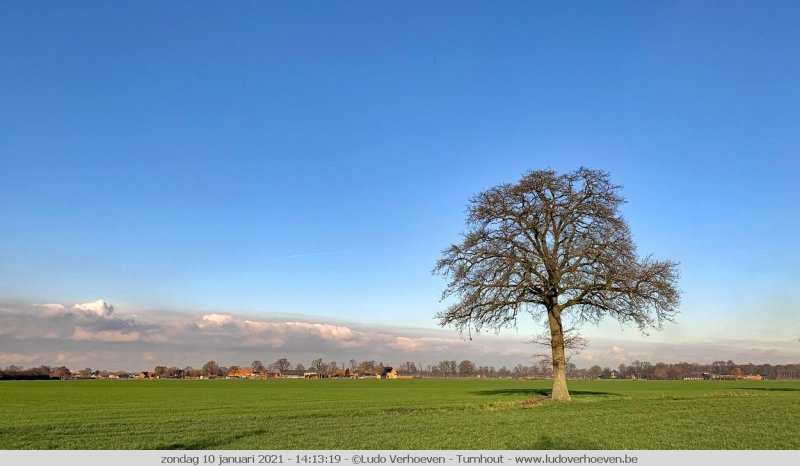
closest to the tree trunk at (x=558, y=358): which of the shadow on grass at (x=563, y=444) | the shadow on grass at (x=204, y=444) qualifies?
the shadow on grass at (x=563, y=444)

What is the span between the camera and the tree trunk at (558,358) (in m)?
32.7

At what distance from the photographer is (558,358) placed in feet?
108

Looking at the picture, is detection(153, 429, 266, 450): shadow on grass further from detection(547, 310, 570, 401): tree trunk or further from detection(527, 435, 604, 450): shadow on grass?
detection(547, 310, 570, 401): tree trunk

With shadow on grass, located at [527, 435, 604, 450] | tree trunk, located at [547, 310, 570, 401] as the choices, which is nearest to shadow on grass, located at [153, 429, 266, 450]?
shadow on grass, located at [527, 435, 604, 450]

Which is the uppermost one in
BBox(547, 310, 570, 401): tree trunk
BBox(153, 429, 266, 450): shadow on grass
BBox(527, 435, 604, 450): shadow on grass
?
BBox(547, 310, 570, 401): tree trunk

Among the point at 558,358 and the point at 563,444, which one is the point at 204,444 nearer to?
the point at 563,444

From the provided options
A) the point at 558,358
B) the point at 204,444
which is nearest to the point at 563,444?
the point at 204,444

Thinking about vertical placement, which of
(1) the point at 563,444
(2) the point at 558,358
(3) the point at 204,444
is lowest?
(3) the point at 204,444

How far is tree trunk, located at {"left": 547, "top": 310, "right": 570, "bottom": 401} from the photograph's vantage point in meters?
32.7
